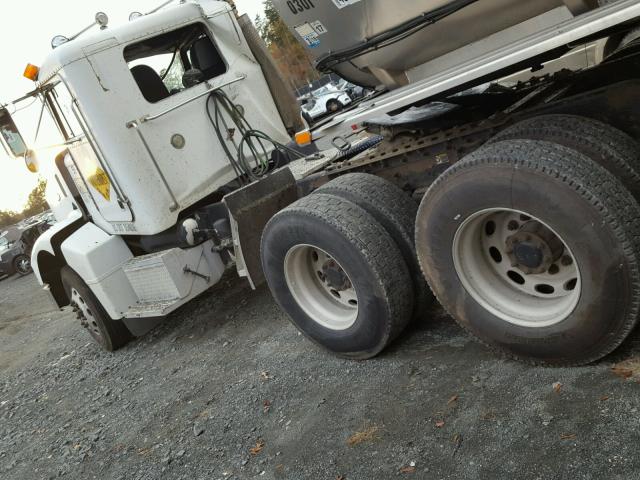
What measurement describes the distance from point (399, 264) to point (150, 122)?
2.60 m

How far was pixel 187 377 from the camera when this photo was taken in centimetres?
472

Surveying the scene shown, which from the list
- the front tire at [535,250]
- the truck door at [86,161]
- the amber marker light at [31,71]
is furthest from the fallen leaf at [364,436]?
the amber marker light at [31,71]

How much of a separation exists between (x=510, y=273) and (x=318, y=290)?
143 centimetres

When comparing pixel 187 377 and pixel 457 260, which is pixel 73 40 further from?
pixel 457 260

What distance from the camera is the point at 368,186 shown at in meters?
3.60

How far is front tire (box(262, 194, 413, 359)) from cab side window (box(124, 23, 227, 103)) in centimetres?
199

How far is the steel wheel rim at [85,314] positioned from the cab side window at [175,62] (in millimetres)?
2462

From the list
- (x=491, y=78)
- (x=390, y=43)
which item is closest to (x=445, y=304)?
(x=491, y=78)

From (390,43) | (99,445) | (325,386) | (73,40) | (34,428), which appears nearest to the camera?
(390,43)

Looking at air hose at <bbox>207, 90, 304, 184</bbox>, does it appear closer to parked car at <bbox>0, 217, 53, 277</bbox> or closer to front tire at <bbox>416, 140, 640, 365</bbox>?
front tire at <bbox>416, 140, 640, 365</bbox>

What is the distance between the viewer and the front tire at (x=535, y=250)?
7.80 feet

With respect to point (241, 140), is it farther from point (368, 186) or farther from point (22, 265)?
point (22, 265)

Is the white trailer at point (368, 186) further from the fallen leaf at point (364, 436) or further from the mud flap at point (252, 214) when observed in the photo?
the fallen leaf at point (364, 436)

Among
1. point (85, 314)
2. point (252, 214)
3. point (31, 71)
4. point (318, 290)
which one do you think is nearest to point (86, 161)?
point (31, 71)
